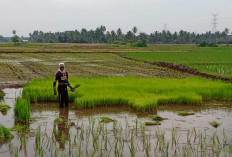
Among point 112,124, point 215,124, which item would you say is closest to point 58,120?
point 112,124

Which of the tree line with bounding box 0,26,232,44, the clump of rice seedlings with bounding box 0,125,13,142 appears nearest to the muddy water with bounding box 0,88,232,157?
the clump of rice seedlings with bounding box 0,125,13,142

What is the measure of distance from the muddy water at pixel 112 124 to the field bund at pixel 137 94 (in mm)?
254

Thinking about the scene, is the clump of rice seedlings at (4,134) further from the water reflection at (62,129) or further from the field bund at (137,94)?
the field bund at (137,94)

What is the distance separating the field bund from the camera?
7871 millimetres

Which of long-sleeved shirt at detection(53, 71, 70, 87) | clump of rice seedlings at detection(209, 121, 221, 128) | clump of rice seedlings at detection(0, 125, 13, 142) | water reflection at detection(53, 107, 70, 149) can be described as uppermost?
long-sleeved shirt at detection(53, 71, 70, 87)

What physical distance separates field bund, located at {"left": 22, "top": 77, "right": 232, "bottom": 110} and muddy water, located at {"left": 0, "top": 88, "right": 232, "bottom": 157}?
0.25m

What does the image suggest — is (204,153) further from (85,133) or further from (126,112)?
(126,112)

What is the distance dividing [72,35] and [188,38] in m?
39.2

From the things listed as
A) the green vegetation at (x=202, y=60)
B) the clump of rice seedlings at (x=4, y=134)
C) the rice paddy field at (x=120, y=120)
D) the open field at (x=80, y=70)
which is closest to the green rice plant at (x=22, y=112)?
the rice paddy field at (x=120, y=120)

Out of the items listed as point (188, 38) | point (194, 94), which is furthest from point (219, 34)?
point (194, 94)

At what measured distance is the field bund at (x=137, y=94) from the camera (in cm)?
787

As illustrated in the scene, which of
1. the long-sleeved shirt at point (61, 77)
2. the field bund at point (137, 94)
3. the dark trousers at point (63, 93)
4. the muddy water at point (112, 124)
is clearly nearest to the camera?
the muddy water at point (112, 124)

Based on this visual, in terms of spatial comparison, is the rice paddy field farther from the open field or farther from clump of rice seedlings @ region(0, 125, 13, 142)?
the open field

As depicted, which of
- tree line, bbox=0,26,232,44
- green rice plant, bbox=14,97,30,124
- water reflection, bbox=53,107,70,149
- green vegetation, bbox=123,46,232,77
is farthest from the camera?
tree line, bbox=0,26,232,44
